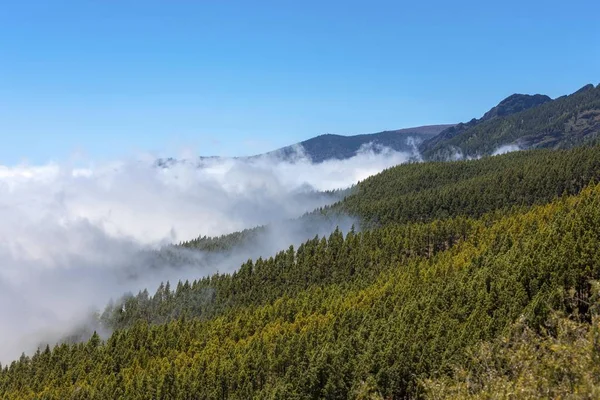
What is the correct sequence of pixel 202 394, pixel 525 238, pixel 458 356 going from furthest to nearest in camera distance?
pixel 525 238 → pixel 202 394 → pixel 458 356

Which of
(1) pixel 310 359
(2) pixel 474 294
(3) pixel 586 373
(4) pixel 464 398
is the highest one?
(3) pixel 586 373

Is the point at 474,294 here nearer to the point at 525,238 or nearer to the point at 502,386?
the point at 525,238

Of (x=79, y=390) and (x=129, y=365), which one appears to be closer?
(x=79, y=390)

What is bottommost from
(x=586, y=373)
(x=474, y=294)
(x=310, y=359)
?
(x=310, y=359)

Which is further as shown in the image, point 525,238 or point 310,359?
point 525,238

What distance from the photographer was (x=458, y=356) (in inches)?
3777

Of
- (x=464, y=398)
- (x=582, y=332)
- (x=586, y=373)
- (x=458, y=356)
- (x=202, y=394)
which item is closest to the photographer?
(x=586, y=373)

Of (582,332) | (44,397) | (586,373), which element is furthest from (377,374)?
(44,397)

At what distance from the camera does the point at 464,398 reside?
3616 cm

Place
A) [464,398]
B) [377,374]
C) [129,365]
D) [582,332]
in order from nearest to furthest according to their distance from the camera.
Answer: [464,398] → [582,332] → [377,374] → [129,365]

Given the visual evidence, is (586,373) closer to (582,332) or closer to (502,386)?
(502,386)

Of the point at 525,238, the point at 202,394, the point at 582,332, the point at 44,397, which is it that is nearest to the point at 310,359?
the point at 202,394

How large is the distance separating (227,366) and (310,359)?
3047 centimetres

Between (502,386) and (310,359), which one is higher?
(502,386)
